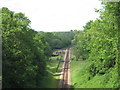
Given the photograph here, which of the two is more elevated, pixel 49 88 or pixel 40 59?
pixel 40 59

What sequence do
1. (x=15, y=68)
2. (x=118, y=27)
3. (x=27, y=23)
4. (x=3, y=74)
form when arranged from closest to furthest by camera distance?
(x=118, y=27), (x=3, y=74), (x=15, y=68), (x=27, y=23)

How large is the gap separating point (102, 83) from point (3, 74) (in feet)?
30.0

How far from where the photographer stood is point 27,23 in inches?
739

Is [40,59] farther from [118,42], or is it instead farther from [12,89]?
[118,42]

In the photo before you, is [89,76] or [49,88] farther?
[49,88]

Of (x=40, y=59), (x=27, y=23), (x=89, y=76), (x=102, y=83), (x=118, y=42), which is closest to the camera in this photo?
(x=118, y=42)

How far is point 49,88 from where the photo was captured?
22.6 m

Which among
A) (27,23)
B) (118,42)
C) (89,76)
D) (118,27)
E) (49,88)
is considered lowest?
(49,88)

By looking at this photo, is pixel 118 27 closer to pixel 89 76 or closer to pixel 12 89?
pixel 12 89

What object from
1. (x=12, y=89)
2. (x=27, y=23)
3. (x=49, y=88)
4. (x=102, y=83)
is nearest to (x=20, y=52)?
(x=12, y=89)

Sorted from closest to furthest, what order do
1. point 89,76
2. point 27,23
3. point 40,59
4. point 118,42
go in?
1. point 118,42
2. point 27,23
3. point 89,76
4. point 40,59

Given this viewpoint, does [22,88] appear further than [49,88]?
No

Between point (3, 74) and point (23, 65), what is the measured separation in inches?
90.7

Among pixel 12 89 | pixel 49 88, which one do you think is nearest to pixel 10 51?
pixel 12 89
